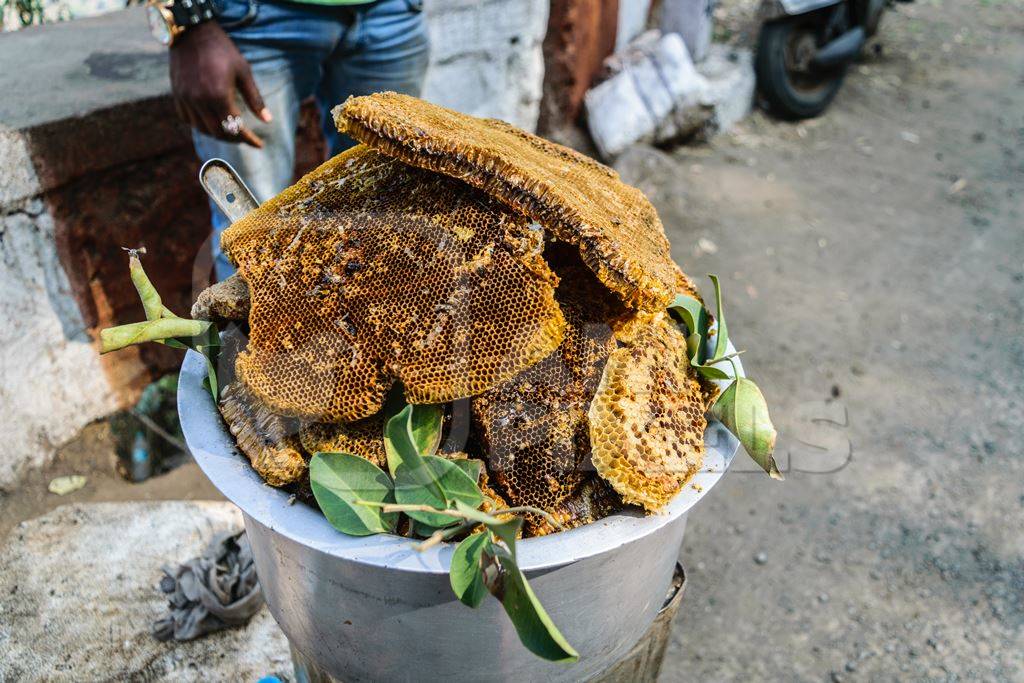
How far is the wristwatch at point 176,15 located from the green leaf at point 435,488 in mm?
1277

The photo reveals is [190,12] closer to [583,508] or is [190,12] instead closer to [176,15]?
[176,15]

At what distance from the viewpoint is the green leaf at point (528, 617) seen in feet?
2.83

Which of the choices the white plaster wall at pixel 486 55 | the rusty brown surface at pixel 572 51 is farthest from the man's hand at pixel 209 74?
the rusty brown surface at pixel 572 51

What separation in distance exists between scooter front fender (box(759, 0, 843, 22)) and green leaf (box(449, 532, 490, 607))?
507cm

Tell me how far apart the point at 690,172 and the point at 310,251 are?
4032 millimetres

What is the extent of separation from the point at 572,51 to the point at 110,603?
3.61 meters

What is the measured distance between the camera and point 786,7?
16.7 ft

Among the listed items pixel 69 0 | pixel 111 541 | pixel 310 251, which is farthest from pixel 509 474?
pixel 69 0

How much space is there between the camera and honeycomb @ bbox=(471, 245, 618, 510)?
107 centimetres

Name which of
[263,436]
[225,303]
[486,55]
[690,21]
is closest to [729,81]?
[690,21]

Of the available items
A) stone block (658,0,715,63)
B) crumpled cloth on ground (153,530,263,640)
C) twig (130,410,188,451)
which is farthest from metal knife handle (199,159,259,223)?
stone block (658,0,715,63)

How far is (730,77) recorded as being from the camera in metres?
5.25

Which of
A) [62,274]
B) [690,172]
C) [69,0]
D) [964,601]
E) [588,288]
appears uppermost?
[69,0]

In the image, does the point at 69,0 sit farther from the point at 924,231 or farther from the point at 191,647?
the point at 924,231
